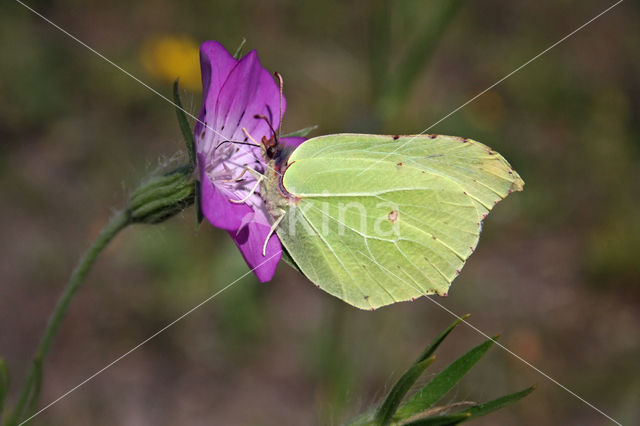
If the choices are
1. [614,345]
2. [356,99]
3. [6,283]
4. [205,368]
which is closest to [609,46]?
[356,99]

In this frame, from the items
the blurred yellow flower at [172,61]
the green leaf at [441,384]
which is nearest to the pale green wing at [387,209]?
the green leaf at [441,384]

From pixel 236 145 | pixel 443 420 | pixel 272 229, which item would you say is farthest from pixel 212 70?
pixel 443 420

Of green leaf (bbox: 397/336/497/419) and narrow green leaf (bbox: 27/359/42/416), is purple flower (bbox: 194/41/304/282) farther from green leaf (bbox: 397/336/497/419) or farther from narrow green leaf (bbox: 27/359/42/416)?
narrow green leaf (bbox: 27/359/42/416)

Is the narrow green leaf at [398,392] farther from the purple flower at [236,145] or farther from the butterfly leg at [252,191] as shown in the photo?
the butterfly leg at [252,191]

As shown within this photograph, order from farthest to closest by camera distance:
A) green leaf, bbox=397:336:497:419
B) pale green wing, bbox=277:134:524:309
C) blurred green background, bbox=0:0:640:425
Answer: blurred green background, bbox=0:0:640:425 → pale green wing, bbox=277:134:524:309 → green leaf, bbox=397:336:497:419

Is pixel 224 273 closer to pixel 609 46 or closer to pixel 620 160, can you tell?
pixel 620 160

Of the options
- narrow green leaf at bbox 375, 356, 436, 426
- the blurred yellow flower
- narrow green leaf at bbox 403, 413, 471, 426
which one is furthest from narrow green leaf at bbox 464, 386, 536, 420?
the blurred yellow flower
